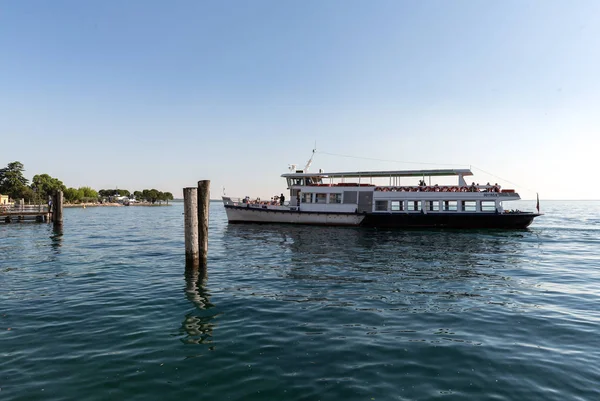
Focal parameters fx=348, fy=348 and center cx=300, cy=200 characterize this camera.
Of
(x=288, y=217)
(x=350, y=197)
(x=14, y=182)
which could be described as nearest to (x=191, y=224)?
(x=288, y=217)

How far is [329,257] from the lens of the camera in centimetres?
1933

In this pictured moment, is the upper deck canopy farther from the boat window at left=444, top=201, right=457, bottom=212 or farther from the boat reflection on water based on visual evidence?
the boat reflection on water

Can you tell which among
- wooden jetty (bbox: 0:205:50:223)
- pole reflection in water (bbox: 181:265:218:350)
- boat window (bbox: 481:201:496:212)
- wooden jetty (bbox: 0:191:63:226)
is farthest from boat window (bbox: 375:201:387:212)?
wooden jetty (bbox: 0:205:50:223)

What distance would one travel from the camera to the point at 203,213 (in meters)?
15.0

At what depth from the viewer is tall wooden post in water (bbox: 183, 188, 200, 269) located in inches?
563

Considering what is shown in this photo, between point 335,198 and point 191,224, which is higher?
point 335,198

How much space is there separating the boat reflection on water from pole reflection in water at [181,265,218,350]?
6.46ft

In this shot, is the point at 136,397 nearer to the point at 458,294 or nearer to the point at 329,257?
the point at 458,294

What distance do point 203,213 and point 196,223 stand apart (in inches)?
21.3

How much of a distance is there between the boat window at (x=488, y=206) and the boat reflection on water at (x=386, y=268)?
9167 millimetres

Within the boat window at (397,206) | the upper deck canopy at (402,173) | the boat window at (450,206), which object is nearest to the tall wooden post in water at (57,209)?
the upper deck canopy at (402,173)

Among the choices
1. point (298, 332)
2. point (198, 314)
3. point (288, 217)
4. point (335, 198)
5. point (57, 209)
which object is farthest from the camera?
point (288, 217)

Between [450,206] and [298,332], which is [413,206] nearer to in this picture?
[450,206]

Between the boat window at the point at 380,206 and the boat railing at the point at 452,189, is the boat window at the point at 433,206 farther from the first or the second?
the boat window at the point at 380,206
